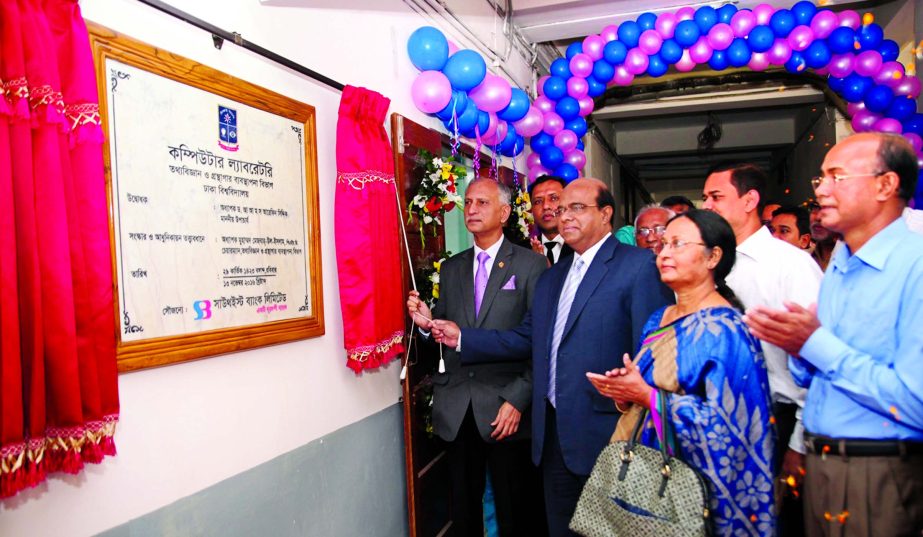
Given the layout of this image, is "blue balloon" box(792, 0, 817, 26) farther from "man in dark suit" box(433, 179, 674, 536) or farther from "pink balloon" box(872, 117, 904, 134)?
"man in dark suit" box(433, 179, 674, 536)

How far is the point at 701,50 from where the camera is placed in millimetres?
4098

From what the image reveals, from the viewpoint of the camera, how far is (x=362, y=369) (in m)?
2.40

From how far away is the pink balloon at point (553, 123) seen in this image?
4.48 meters

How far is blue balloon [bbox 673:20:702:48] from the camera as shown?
403 cm

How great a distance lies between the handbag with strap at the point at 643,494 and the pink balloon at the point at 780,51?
132 inches

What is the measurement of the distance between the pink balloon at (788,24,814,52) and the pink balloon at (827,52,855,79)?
262 millimetres

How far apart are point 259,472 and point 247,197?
866mm

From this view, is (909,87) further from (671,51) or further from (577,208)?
(577,208)

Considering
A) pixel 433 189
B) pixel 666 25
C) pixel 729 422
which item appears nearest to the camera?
pixel 729 422

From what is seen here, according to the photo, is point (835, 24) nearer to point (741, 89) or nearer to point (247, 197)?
point (741, 89)

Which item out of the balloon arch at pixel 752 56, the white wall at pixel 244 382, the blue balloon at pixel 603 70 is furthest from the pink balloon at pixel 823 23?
the white wall at pixel 244 382

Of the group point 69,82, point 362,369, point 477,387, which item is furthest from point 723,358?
point 69,82

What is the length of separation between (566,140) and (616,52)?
2.28 ft

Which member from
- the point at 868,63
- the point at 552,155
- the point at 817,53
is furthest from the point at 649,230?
the point at 868,63
